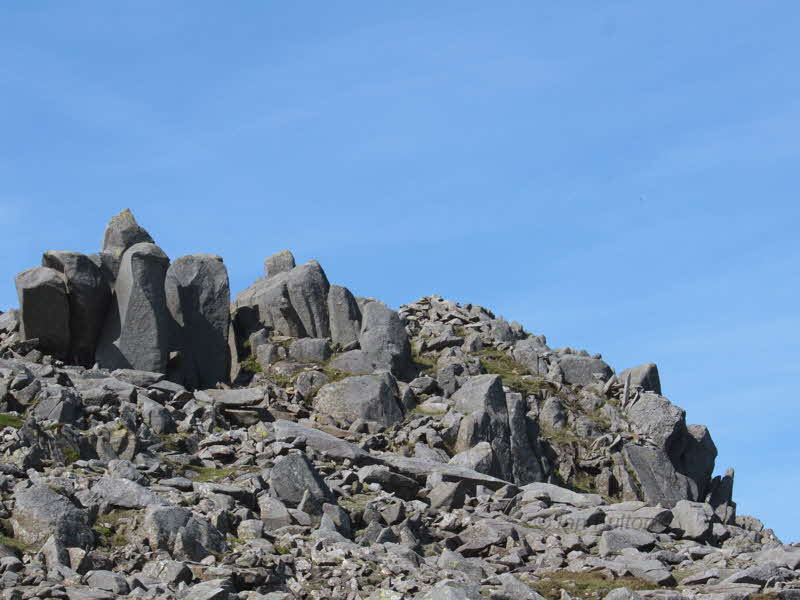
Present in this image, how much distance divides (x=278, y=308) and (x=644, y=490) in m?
22.0

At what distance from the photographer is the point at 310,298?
64500 millimetres

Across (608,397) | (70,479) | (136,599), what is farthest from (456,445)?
(136,599)

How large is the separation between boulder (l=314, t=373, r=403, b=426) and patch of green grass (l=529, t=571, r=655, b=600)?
19773 millimetres

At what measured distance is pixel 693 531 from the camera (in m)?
41.0

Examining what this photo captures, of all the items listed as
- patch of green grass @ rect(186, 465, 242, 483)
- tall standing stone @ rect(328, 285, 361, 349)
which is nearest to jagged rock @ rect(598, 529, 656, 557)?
patch of green grass @ rect(186, 465, 242, 483)

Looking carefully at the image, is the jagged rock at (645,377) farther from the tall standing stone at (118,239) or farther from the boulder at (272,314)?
the tall standing stone at (118,239)

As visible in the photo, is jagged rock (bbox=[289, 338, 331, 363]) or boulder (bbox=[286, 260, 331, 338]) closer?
jagged rock (bbox=[289, 338, 331, 363])

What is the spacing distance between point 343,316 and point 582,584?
111 ft

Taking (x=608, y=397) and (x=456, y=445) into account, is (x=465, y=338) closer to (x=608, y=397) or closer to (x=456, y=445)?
(x=608, y=397)

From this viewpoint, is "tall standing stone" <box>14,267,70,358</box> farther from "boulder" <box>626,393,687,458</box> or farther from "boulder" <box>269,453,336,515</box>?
"boulder" <box>626,393,687,458</box>

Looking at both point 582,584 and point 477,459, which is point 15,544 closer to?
point 582,584

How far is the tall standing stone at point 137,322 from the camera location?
5384 centimetres

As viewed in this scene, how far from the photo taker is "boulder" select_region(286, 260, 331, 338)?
63750 millimetres

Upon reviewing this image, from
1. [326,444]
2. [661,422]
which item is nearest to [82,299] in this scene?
[326,444]
